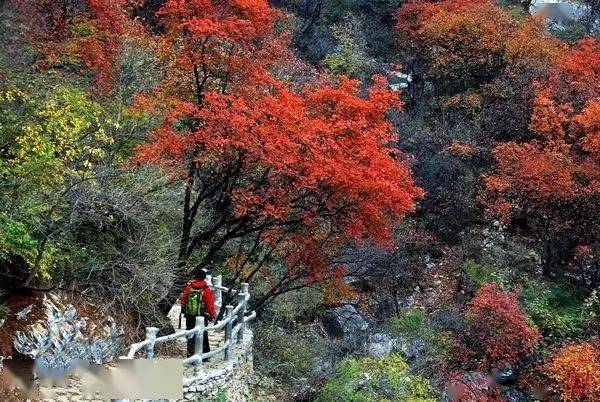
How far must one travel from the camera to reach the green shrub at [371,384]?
37.4 feet

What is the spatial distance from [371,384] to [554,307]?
838 cm

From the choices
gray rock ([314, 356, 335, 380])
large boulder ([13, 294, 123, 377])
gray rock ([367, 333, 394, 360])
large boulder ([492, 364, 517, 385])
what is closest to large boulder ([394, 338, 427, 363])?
gray rock ([367, 333, 394, 360])

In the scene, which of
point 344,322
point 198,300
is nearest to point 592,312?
point 344,322

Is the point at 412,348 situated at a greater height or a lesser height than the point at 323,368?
lesser

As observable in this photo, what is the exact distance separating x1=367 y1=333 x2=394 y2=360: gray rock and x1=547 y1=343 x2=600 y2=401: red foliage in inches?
151

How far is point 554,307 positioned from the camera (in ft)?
57.2

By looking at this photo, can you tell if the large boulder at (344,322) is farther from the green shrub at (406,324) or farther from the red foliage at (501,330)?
the red foliage at (501,330)

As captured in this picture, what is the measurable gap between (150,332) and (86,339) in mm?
2417

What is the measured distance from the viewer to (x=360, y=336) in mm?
15445

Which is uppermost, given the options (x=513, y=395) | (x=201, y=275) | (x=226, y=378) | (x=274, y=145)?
(x=274, y=145)

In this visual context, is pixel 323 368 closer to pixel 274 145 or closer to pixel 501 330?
pixel 501 330

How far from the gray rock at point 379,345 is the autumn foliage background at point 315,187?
31 cm

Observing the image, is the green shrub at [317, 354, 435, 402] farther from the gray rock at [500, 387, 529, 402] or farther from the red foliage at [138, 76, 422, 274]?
the gray rock at [500, 387, 529, 402]

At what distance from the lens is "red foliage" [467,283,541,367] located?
→ 15.0 m
